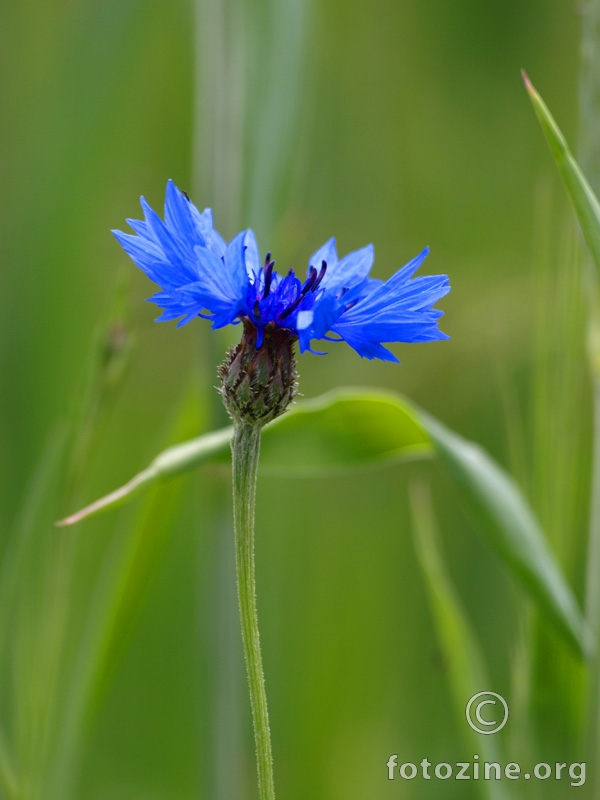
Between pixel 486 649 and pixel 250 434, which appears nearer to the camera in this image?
pixel 250 434

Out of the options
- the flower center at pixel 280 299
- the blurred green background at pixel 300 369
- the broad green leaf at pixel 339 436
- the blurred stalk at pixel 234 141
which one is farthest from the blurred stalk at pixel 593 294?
the blurred stalk at pixel 234 141

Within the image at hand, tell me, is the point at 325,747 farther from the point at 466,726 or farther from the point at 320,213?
the point at 320,213

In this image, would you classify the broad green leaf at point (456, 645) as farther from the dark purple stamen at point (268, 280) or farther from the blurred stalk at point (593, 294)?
the dark purple stamen at point (268, 280)

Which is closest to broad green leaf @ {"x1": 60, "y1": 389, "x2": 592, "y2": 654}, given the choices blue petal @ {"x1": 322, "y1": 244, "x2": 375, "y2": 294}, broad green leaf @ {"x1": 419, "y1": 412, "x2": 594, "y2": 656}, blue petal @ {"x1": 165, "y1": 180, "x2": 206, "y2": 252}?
broad green leaf @ {"x1": 419, "y1": 412, "x2": 594, "y2": 656}

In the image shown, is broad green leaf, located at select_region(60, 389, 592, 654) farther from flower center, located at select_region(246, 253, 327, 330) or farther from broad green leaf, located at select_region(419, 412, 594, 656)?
flower center, located at select_region(246, 253, 327, 330)

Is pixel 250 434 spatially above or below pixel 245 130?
below

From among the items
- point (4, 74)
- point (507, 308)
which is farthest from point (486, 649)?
point (4, 74)
